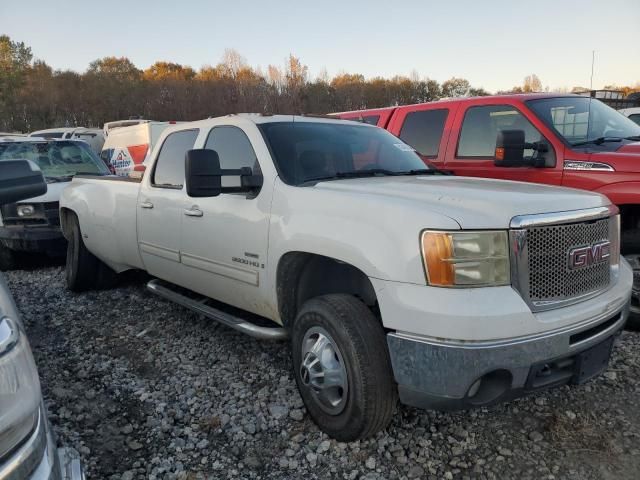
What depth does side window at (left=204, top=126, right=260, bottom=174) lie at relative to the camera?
141 inches

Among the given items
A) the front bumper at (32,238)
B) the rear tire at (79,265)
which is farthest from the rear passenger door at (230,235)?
the front bumper at (32,238)

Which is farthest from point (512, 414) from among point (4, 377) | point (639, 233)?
point (4, 377)

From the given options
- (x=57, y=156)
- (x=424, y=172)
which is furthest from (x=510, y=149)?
(x=57, y=156)

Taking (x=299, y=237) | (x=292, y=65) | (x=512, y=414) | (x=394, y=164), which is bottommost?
(x=512, y=414)

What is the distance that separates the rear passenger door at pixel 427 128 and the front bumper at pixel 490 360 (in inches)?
129

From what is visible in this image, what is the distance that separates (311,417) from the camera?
2938 millimetres

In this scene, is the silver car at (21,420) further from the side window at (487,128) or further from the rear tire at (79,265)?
the side window at (487,128)

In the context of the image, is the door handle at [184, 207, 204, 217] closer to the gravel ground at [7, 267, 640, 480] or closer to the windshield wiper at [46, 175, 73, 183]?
the gravel ground at [7, 267, 640, 480]

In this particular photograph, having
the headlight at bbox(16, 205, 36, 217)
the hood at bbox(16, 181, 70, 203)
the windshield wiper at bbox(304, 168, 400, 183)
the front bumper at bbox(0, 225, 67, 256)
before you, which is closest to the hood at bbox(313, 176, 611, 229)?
the windshield wiper at bbox(304, 168, 400, 183)

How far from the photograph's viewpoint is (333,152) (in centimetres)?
362

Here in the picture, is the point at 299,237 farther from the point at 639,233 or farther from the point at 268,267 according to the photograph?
the point at 639,233

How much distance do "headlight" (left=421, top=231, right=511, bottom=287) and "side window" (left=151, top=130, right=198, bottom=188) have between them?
8.19 feet

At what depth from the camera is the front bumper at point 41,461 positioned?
4.22 ft

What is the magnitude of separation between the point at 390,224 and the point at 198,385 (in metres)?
1.89
